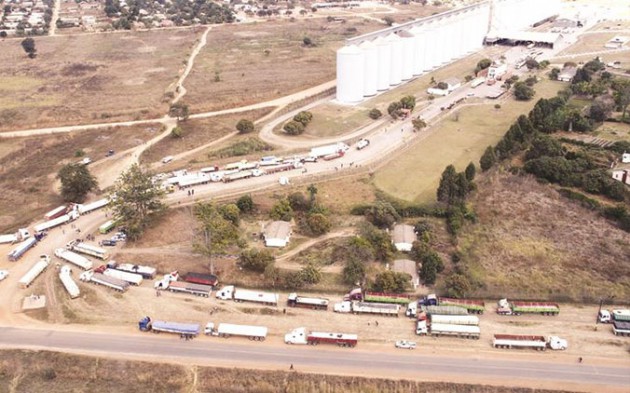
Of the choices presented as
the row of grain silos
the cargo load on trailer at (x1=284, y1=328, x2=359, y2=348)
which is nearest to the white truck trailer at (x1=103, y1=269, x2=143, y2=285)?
the cargo load on trailer at (x1=284, y1=328, x2=359, y2=348)

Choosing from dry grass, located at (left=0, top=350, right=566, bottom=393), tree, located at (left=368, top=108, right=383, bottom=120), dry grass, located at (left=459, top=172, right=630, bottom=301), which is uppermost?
tree, located at (left=368, top=108, right=383, bottom=120)

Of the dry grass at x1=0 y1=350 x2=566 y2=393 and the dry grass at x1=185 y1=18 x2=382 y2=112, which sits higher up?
the dry grass at x1=0 y1=350 x2=566 y2=393

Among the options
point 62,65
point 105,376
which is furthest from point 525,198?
point 62,65

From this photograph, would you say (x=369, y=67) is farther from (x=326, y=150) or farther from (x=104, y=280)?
(x=104, y=280)

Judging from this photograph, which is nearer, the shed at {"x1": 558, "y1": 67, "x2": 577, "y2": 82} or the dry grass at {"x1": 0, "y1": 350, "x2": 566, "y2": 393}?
the dry grass at {"x1": 0, "y1": 350, "x2": 566, "y2": 393}

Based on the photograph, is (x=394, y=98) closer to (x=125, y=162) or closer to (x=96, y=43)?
(x=125, y=162)

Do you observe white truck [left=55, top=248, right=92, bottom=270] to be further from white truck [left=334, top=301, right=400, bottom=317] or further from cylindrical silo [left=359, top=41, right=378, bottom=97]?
cylindrical silo [left=359, top=41, right=378, bottom=97]
